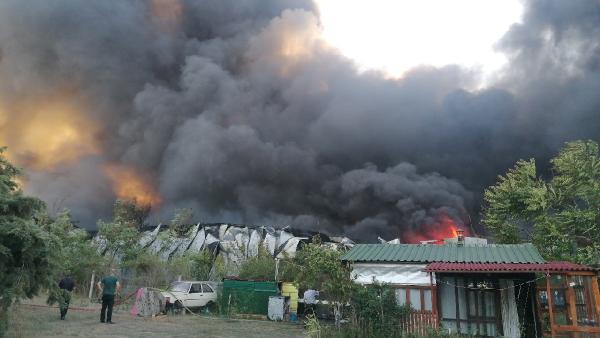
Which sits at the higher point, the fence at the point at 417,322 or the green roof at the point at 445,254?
the green roof at the point at 445,254

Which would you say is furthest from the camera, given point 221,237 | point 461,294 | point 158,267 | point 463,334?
point 221,237

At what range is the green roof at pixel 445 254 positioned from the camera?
1688cm

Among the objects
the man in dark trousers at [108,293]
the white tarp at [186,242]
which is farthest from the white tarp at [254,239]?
the man in dark trousers at [108,293]

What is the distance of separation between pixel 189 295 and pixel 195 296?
0.41 m

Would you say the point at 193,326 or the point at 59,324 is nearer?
the point at 59,324

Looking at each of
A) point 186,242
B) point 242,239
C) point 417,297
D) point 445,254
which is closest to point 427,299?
point 417,297

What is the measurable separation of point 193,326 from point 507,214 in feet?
72.6

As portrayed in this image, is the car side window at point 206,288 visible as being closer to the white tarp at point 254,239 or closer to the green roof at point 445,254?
the green roof at point 445,254

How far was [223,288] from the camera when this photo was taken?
23500mm

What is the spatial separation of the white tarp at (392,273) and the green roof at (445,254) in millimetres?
338

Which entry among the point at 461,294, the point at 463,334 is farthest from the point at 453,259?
the point at 463,334

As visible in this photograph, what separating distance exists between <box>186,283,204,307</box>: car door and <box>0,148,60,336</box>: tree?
13099 millimetres

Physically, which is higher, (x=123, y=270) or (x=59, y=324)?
(x=123, y=270)

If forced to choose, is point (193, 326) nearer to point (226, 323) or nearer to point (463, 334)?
point (226, 323)
